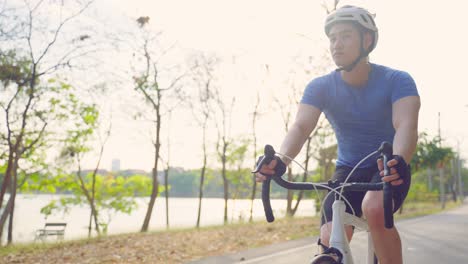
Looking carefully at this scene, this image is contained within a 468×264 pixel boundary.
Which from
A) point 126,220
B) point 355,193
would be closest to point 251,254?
point 355,193

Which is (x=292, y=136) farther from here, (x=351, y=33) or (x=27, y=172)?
(x=27, y=172)

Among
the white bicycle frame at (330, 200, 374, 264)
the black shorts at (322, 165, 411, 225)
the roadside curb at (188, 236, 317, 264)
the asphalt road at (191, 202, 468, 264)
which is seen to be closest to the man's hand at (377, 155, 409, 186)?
the white bicycle frame at (330, 200, 374, 264)

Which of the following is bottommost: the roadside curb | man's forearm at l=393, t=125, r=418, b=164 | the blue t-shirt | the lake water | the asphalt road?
the lake water

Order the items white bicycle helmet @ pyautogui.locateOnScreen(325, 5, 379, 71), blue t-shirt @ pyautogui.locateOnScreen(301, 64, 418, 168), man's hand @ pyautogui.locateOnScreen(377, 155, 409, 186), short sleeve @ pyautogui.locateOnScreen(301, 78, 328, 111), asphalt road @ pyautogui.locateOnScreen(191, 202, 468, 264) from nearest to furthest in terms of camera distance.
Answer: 1. man's hand @ pyautogui.locateOnScreen(377, 155, 409, 186)
2. white bicycle helmet @ pyautogui.locateOnScreen(325, 5, 379, 71)
3. blue t-shirt @ pyautogui.locateOnScreen(301, 64, 418, 168)
4. short sleeve @ pyautogui.locateOnScreen(301, 78, 328, 111)
5. asphalt road @ pyautogui.locateOnScreen(191, 202, 468, 264)

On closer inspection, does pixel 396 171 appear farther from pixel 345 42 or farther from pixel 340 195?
pixel 345 42

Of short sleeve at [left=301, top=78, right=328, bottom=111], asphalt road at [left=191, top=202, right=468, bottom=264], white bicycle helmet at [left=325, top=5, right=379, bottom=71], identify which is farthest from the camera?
asphalt road at [left=191, top=202, right=468, bottom=264]

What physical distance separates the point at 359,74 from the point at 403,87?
26 cm

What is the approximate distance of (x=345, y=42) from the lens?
222 cm

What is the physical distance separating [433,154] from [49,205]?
98.7ft

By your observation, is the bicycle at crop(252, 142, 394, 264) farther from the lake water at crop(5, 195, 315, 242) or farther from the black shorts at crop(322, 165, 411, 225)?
the lake water at crop(5, 195, 315, 242)

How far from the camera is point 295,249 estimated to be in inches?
345

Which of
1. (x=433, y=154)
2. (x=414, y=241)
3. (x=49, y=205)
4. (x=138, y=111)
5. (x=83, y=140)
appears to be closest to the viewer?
(x=414, y=241)

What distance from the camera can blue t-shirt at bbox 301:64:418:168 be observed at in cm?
229

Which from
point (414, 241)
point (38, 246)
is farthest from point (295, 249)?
point (38, 246)
